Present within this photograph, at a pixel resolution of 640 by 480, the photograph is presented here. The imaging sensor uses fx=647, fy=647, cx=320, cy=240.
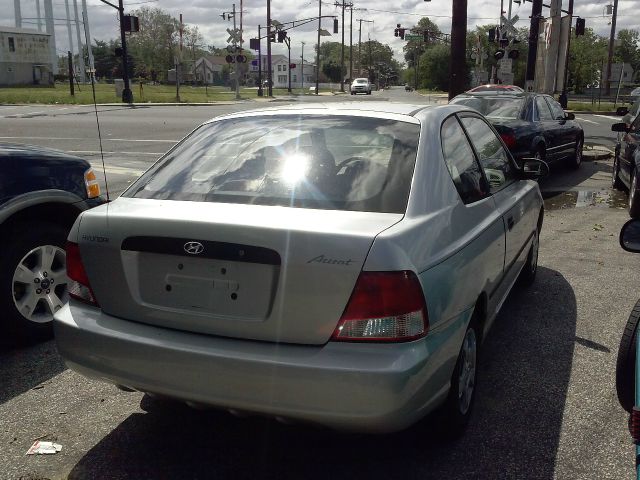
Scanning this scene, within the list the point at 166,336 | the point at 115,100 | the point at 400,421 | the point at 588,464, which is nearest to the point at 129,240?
the point at 166,336

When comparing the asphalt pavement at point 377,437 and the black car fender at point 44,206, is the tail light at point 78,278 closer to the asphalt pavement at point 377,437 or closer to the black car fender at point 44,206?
the asphalt pavement at point 377,437

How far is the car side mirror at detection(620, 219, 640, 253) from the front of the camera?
2.58 metres

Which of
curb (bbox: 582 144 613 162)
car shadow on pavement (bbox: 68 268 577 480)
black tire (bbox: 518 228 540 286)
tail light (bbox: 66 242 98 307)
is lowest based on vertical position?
curb (bbox: 582 144 613 162)

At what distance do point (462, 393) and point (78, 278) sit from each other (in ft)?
6.22

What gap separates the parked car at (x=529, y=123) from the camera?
10383mm

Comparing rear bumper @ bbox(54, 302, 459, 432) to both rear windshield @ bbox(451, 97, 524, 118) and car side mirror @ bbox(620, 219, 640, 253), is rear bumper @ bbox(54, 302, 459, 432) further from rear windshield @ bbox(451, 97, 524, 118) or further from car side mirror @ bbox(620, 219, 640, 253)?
rear windshield @ bbox(451, 97, 524, 118)

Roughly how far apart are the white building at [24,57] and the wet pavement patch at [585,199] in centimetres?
8079

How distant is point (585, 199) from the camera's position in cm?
1027

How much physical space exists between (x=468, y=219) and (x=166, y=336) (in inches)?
61.3

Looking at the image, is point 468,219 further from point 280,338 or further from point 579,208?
point 579,208

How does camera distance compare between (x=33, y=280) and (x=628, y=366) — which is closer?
(x=628, y=366)

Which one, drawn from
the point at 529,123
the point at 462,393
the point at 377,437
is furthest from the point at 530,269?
the point at 529,123

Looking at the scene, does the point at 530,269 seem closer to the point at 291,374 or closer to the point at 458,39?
the point at 291,374

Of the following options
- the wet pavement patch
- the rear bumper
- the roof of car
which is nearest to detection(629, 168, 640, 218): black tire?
the wet pavement patch
